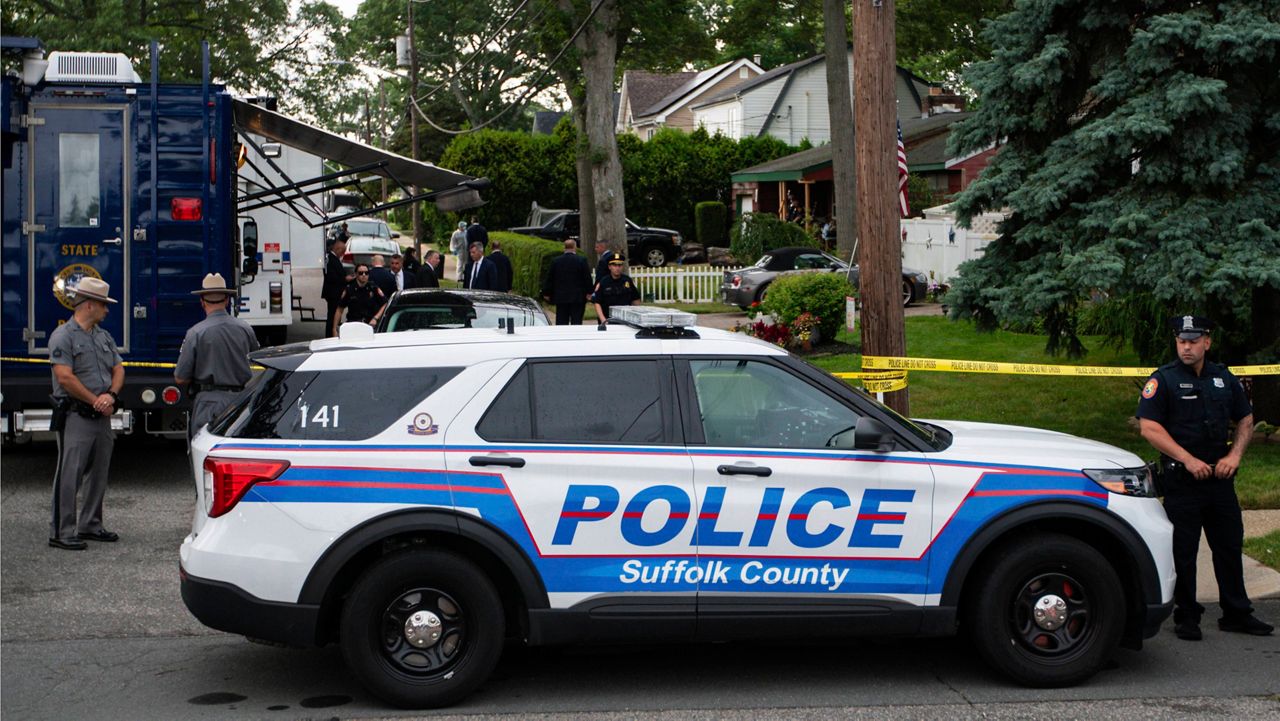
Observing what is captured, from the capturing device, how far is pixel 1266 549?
8773mm

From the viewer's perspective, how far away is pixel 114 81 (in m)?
11.2

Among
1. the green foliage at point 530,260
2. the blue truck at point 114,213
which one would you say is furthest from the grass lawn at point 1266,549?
the green foliage at point 530,260

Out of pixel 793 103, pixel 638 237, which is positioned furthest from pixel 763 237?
pixel 793 103

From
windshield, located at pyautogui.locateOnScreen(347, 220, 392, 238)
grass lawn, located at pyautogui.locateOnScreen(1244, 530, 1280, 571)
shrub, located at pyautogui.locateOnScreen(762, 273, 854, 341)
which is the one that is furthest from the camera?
windshield, located at pyautogui.locateOnScreen(347, 220, 392, 238)

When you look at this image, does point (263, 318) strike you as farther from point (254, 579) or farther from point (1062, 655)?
point (1062, 655)

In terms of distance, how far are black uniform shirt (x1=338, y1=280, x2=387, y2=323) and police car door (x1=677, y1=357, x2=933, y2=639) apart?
1135 centimetres

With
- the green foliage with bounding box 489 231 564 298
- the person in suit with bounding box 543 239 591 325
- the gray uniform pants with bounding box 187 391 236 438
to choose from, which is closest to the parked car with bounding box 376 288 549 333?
the gray uniform pants with bounding box 187 391 236 438

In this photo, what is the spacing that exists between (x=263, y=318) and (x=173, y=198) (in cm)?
397

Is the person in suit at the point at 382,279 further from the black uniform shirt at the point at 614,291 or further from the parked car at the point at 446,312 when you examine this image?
the parked car at the point at 446,312

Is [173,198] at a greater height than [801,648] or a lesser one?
greater

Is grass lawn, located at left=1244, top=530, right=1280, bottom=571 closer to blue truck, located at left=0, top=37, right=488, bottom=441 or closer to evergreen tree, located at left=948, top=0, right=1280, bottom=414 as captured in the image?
evergreen tree, located at left=948, top=0, right=1280, bottom=414

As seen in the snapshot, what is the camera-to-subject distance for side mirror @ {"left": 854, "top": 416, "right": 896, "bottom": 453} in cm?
604

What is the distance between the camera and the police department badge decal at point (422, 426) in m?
6.05

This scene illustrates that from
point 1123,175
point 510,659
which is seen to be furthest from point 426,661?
point 1123,175
